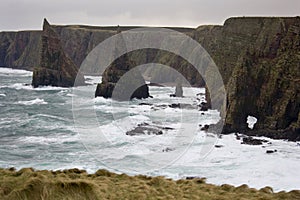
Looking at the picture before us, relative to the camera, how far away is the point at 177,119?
171ft

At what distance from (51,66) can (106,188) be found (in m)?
91.4

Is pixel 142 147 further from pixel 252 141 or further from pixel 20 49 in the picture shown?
pixel 20 49

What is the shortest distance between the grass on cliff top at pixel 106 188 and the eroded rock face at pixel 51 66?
87.6m

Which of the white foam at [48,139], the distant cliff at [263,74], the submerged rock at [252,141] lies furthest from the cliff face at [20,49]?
the submerged rock at [252,141]

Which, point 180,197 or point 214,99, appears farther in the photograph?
point 214,99

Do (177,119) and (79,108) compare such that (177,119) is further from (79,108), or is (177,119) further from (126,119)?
(79,108)

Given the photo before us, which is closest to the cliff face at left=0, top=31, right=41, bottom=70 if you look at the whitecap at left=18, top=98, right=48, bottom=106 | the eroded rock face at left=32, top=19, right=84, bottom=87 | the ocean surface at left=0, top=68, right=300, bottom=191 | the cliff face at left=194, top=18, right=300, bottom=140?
the eroded rock face at left=32, top=19, right=84, bottom=87

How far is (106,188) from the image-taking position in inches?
453

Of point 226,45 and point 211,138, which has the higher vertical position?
point 226,45

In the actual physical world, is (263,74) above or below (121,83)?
above

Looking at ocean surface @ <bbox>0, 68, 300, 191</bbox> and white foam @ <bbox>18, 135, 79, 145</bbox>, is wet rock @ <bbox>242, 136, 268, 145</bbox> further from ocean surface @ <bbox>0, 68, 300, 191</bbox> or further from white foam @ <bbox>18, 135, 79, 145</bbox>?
white foam @ <bbox>18, 135, 79, 145</bbox>

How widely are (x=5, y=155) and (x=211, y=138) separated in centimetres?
2186

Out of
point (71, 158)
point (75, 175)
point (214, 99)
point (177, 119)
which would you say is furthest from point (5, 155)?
point (214, 99)

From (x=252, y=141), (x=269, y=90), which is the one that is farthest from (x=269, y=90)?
(x=252, y=141)
